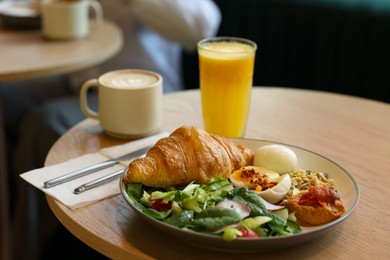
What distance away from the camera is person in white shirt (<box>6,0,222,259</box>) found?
192cm

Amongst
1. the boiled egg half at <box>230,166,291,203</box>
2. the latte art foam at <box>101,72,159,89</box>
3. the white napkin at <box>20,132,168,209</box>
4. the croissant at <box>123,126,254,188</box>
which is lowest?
the white napkin at <box>20,132,168,209</box>

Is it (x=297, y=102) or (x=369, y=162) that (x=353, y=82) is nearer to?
(x=297, y=102)

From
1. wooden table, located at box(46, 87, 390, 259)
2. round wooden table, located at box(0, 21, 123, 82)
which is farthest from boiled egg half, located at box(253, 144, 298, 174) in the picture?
round wooden table, located at box(0, 21, 123, 82)

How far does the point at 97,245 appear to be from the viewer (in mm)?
816

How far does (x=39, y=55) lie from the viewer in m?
1.69

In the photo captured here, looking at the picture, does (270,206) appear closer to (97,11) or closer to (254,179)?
(254,179)

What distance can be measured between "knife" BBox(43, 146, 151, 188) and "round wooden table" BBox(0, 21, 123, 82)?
0.61m

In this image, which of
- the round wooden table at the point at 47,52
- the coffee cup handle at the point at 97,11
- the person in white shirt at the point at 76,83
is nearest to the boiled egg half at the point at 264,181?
the round wooden table at the point at 47,52

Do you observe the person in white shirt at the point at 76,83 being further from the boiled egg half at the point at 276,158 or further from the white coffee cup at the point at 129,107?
the boiled egg half at the point at 276,158

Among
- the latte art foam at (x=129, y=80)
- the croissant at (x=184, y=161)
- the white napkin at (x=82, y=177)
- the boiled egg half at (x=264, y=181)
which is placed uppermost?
the latte art foam at (x=129, y=80)

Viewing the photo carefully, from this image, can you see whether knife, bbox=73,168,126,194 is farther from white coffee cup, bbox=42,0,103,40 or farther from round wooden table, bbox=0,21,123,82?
white coffee cup, bbox=42,0,103,40

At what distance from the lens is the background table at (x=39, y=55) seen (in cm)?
158

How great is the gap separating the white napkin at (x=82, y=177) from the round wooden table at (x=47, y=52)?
56 centimetres

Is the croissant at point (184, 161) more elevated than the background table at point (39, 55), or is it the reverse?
the croissant at point (184, 161)
